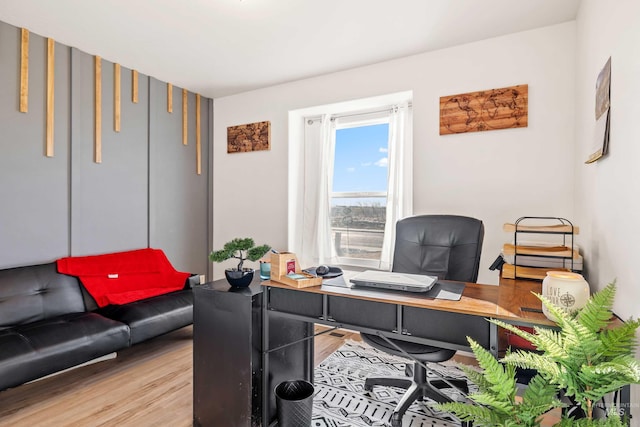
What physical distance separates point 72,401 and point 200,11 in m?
2.62

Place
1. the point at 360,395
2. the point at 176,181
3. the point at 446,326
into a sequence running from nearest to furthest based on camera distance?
the point at 446,326, the point at 360,395, the point at 176,181

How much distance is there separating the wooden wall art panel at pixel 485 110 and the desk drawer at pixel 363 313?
1.90 m

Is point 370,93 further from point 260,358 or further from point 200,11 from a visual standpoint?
point 260,358

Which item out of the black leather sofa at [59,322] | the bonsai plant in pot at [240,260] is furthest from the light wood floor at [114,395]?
the bonsai plant in pot at [240,260]

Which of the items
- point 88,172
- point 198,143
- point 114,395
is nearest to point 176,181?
point 198,143

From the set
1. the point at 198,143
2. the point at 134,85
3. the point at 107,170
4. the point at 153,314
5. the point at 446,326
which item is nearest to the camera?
the point at 446,326

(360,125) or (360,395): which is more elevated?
(360,125)

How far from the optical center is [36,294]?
2.50 metres

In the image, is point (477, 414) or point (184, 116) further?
point (184, 116)

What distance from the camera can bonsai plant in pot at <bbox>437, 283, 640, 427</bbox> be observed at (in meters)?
0.71

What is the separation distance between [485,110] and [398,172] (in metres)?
0.93

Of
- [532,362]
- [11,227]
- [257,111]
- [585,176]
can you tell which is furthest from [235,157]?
[532,362]

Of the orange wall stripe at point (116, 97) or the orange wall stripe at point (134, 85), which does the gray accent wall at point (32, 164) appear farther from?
the orange wall stripe at point (134, 85)

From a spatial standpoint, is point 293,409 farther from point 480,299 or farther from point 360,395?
point 480,299
